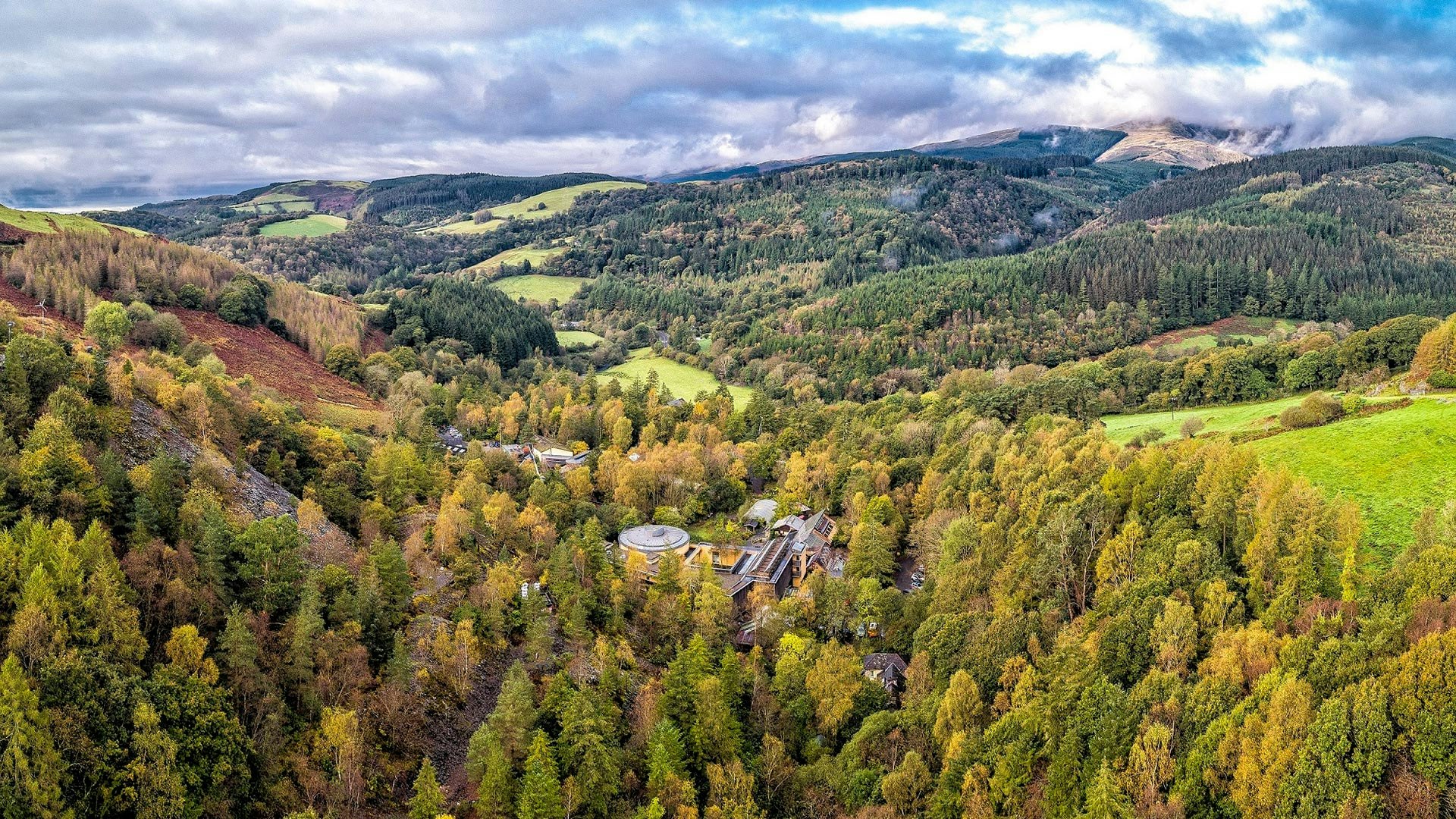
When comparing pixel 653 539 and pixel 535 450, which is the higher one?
pixel 535 450

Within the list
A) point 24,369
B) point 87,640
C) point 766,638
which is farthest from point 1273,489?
point 24,369

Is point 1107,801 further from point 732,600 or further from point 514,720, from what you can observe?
point 732,600

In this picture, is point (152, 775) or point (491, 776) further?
point (491, 776)

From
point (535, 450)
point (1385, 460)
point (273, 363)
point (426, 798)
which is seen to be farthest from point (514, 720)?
point (273, 363)


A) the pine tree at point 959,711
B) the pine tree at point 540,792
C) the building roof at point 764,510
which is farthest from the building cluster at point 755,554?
the pine tree at point 540,792

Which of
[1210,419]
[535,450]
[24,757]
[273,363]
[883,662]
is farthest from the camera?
[273,363]

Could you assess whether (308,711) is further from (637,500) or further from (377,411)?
(377,411)
